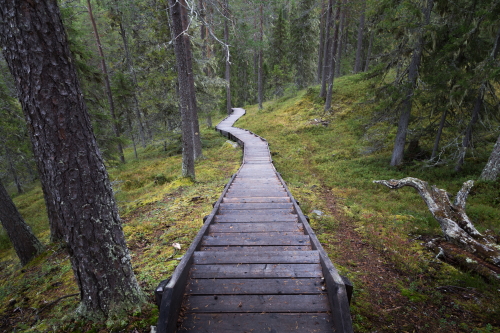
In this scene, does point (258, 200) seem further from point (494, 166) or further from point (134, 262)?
point (494, 166)

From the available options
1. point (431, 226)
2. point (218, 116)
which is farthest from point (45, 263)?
point (218, 116)

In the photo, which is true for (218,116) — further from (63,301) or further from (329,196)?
(63,301)

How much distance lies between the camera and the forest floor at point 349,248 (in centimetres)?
336

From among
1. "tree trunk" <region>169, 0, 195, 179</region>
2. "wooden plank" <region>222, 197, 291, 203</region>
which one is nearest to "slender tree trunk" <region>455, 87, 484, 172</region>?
"wooden plank" <region>222, 197, 291, 203</region>

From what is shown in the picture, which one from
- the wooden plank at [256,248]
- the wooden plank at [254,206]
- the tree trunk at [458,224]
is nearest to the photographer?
the wooden plank at [256,248]

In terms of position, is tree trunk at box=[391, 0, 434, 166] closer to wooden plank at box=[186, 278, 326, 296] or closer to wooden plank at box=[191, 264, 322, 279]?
wooden plank at box=[191, 264, 322, 279]

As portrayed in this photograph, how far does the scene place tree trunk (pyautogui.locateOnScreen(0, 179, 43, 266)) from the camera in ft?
19.7

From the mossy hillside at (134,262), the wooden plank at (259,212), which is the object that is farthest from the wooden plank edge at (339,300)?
the wooden plank at (259,212)

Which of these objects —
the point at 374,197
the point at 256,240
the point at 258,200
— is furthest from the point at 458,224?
the point at 256,240

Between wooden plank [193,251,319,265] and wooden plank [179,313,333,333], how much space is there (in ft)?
2.92

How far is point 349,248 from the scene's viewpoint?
5406mm

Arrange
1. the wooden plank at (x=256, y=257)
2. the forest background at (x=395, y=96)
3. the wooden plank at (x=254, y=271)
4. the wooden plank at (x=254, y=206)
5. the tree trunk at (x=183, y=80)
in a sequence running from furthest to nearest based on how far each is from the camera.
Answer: the tree trunk at (x=183, y=80) → the forest background at (x=395, y=96) → the wooden plank at (x=254, y=206) → the wooden plank at (x=256, y=257) → the wooden plank at (x=254, y=271)

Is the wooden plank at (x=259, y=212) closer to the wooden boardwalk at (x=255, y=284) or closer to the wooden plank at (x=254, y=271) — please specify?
the wooden boardwalk at (x=255, y=284)

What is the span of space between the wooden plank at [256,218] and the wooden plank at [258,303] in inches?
92.9
